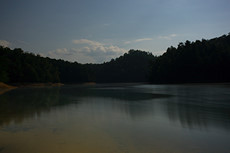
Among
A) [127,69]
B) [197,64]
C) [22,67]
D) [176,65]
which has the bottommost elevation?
[197,64]

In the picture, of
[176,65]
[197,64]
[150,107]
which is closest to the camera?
[150,107]

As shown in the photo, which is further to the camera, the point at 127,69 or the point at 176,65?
the point at 127,69

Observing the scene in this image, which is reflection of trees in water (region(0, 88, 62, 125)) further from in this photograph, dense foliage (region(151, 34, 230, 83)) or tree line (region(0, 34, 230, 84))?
dense foliage (region(151, 34, 230, 83))

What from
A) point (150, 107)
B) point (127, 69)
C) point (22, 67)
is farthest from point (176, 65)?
point (127, 69)

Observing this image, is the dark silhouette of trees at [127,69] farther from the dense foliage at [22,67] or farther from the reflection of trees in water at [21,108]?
the reflection of trees in water at [21,108]

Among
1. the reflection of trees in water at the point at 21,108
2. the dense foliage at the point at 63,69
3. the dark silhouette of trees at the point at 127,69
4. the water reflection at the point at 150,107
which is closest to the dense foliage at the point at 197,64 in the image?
the dense foliage at the point at 63,69

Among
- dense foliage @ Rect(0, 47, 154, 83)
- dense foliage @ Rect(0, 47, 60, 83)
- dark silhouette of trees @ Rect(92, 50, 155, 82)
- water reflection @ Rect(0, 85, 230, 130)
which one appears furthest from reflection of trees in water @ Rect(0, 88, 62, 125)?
dark silhouette of trees @ Rect(92, 50, 155, 82)

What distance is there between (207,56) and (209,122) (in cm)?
6124

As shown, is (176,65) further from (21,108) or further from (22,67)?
(21,108)

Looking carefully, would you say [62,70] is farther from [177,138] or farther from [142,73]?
[177,138]

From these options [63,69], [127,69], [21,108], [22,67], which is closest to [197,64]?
[21,108]

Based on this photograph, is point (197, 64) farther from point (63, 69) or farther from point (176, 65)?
point (63, 69)

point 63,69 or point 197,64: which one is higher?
point 63,69

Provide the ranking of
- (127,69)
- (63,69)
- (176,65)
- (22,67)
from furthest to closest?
(127,69), (63,69), (22,67), (176,65)
